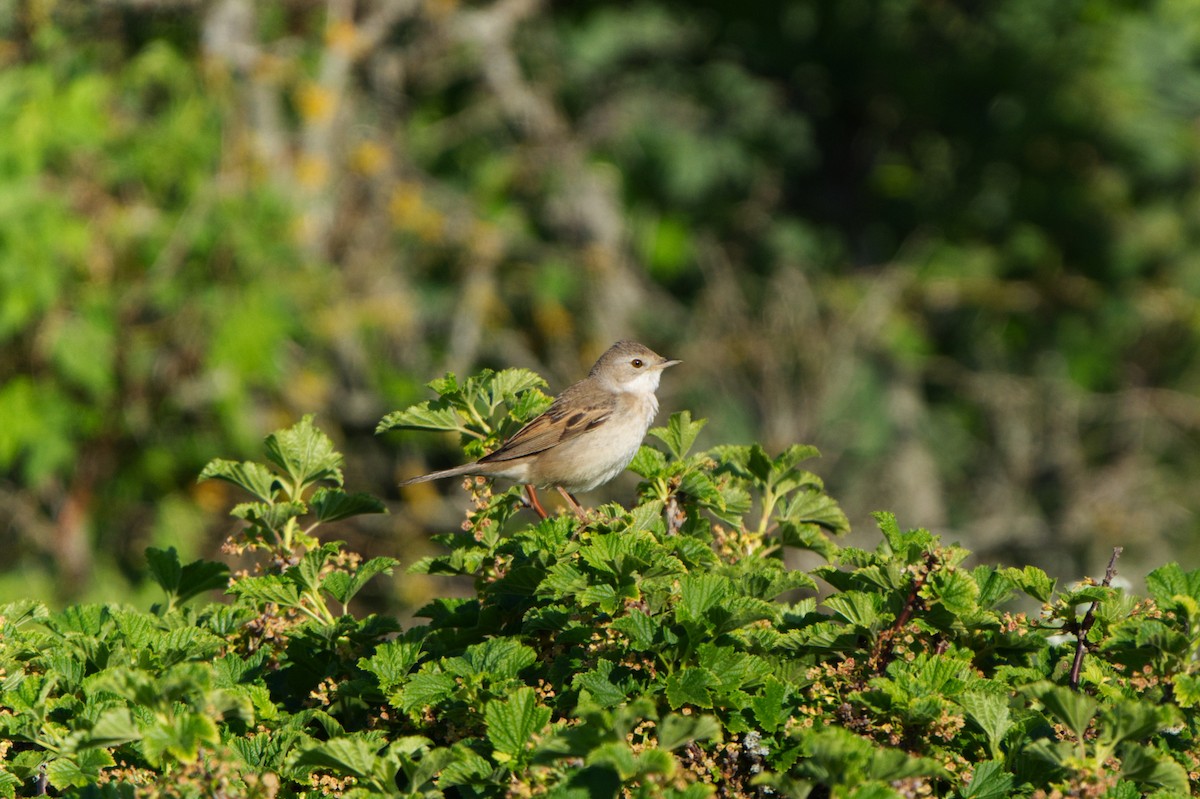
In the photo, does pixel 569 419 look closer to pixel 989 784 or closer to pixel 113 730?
pixel 989 784

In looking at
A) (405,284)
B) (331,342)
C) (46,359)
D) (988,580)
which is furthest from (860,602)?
(405,284)

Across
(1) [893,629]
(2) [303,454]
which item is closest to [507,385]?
(2) [303,454]

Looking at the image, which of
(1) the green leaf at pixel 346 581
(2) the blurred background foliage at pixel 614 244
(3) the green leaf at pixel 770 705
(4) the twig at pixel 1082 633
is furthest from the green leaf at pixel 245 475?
(2) the blurred background foliage at pixel 614 244

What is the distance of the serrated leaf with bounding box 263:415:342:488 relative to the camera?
11.1ft

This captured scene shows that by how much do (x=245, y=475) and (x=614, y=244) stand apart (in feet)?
26.3

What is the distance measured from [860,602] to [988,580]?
14.0 inches

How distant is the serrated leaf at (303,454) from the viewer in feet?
11.1

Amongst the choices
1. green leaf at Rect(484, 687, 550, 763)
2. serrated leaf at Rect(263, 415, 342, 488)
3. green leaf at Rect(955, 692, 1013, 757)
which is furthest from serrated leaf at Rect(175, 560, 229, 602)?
green leaf at Rect(955, 692, 1013, 757)

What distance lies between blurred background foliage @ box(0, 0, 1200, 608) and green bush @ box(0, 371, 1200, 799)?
5.32 metres

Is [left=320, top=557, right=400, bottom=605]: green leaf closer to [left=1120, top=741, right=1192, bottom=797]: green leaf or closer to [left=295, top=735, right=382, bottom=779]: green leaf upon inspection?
[left=295, top=735, right=382, bottom=779]: green leaf

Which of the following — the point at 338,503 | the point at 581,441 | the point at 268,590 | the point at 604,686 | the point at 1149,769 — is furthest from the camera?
the point at 581,441

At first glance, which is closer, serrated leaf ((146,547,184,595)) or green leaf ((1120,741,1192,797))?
green leaf ((1120,741,1192,797))

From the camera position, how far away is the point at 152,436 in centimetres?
891

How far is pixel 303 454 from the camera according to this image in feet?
11.1
